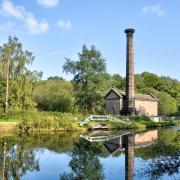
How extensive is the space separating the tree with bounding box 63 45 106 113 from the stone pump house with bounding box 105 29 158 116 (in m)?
3.47

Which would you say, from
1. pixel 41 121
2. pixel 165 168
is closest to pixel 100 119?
pixel 41 121

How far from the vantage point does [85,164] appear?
1388cm

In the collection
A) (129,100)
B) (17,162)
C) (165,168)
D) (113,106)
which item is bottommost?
(17,162)

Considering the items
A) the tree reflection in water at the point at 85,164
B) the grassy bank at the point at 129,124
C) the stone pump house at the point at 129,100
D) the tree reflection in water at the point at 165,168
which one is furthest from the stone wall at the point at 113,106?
the tree reflection in water at the point at 165,168

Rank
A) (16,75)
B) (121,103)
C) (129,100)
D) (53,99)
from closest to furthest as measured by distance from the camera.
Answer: (16,75), (129,100), (121,103), (53,99)

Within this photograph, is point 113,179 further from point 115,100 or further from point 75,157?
point 115,100

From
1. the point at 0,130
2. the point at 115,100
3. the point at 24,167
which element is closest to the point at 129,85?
the point at 115,100

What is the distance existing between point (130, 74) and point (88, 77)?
6913 mm

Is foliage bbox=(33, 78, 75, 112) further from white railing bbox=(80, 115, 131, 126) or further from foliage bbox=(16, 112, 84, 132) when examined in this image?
foliage bbox=(16, 112, 84, 132)

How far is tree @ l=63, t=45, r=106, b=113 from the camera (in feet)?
164

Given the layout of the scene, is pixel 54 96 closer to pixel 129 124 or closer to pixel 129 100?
pixel 129 100

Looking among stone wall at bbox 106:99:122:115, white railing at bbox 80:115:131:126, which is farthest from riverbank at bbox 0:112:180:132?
stone wall at bbox 106:99:122:115

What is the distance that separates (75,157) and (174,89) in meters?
75.4

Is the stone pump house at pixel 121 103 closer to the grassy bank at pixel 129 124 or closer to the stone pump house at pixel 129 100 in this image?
the stone pump house at pixel 129 100
